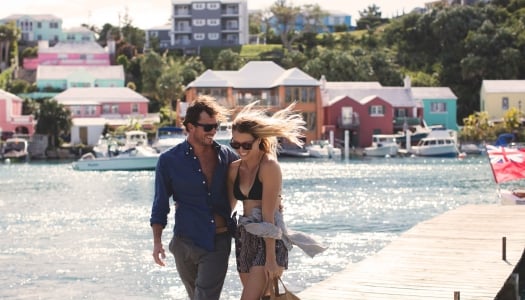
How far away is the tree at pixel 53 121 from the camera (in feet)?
301

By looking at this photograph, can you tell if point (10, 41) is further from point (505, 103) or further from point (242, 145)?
point (242, 145)

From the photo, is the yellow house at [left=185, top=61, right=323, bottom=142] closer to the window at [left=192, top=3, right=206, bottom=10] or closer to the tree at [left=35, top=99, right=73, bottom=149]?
the tree at [left=35, top=99, right=73, bottom=149]

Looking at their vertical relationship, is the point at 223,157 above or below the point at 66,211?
above

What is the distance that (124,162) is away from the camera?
7188 centimetres

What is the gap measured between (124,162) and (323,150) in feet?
63.6

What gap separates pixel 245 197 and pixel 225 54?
106 metres

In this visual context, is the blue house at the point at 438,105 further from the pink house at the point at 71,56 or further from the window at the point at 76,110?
the pink house at the point at 71,56

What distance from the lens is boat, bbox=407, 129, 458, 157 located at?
84062mm

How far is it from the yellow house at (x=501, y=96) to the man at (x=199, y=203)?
89.2 m

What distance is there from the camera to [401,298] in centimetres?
1181

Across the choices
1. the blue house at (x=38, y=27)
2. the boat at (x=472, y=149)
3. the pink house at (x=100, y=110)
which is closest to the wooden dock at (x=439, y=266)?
the boat at (x=472, y=149)

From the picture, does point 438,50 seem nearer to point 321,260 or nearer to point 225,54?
point 225,54

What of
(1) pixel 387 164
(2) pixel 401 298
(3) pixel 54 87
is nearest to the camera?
(2) pixel 401 298

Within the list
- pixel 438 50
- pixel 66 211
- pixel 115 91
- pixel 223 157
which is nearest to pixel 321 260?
pixel 223 157
